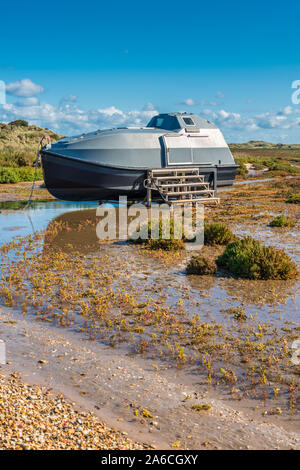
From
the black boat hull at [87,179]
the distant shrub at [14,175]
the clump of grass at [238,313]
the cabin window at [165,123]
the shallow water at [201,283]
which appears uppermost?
the cabin window at [165,123]

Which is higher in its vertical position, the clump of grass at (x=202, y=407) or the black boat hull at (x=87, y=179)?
the black boat hull at (x=87, y=179)

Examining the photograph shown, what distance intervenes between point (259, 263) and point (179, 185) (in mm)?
9671

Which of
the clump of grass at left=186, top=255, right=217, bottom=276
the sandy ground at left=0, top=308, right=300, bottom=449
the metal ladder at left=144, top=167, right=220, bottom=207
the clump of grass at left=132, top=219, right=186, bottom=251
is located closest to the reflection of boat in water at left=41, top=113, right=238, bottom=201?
the metal ladder at left=144, top=167, right=220, bottom=207

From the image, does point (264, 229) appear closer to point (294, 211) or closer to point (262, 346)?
point (294, 211)

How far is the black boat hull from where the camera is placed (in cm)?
1812

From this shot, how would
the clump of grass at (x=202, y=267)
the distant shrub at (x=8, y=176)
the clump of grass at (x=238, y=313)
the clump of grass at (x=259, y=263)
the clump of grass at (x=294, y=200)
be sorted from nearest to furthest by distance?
the clump of grass at (x=238, y=313) < the clump of grass at (x=259, y=263) < the clump of grass at (x=202, y=267) < the clump of grass at (x=294, y=200) < the distant shrub at (x=8, y=176)

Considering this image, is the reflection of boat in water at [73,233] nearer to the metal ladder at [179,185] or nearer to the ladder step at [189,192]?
the metal ladder at [179,185]

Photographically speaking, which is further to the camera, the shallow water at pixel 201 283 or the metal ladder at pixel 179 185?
the metal ladder at pixel 179 185

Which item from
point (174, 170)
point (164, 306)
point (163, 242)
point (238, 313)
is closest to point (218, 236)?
point (163, 242)

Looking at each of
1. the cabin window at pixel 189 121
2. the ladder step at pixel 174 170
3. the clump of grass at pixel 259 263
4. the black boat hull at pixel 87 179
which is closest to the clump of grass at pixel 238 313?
the clump of grass at pixel 259 263

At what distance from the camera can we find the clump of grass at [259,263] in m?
10.7

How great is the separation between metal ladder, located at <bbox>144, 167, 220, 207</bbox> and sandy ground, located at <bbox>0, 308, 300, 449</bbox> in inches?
499

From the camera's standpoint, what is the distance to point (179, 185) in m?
20.0

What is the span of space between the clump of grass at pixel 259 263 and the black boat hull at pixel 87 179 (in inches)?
330
